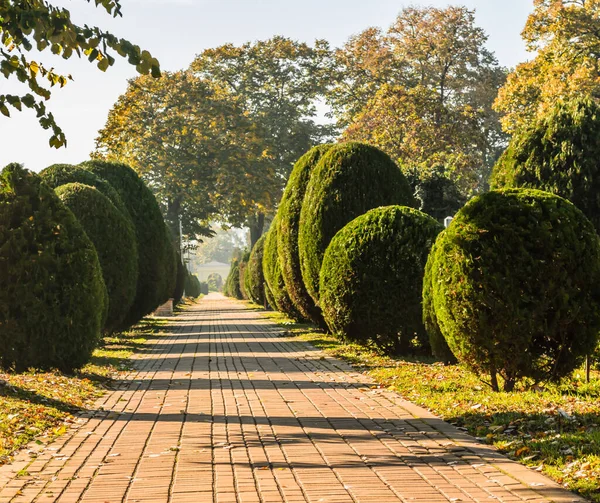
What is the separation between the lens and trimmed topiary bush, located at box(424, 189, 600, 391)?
29.8 feet

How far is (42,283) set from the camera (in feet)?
40.1

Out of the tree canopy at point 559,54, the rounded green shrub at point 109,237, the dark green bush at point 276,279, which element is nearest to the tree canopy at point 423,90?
the tree canopy at point 559,54

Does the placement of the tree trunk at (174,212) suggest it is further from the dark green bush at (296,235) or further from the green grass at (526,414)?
the green grass at (526,414)

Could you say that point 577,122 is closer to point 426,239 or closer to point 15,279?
point 426,239

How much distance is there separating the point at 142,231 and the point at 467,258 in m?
14.3

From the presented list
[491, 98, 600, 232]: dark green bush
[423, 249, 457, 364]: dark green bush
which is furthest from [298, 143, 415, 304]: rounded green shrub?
[423, 249, 457, 364]: dark green bush

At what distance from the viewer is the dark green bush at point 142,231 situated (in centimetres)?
2183

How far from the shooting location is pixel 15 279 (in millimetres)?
12250

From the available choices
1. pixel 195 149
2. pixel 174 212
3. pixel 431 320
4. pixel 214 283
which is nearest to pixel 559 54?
pixel 431 320

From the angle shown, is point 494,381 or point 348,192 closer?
point 494,381

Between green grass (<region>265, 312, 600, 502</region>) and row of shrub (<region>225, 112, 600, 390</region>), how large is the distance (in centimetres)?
39

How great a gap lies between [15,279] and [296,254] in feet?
31.2

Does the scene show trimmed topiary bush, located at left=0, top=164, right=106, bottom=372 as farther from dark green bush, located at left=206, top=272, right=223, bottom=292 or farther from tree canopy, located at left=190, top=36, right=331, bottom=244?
dark green bush, located at left=206, top=272, right=223, bottom=292

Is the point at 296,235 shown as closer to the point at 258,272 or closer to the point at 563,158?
the point at 563,158
